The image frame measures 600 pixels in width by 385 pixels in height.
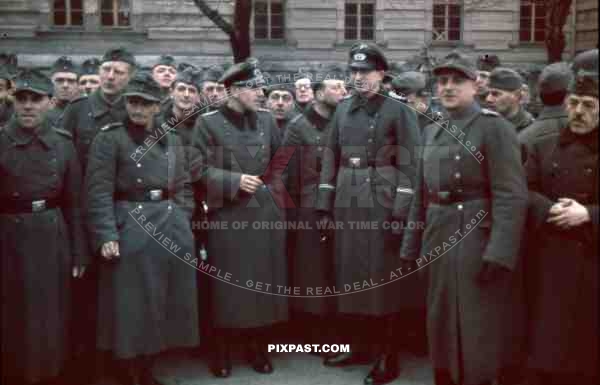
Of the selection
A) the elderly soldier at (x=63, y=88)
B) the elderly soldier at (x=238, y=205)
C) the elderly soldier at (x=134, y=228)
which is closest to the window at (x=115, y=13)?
the elderly soldier at (x=63, y=88)

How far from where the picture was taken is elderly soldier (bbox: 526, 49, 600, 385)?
14.4 feet

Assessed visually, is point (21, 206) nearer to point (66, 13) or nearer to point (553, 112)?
point (553, 112)

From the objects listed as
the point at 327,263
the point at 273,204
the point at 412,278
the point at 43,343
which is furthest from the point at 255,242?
the point at 43,343

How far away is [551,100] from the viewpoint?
15.9ft

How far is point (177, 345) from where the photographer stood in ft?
18.1

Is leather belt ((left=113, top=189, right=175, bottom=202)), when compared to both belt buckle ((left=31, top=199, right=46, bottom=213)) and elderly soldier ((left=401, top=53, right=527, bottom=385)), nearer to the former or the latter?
belt buckle ((left=31, top=199, right=46, bottom=213))

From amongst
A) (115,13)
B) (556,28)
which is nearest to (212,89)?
(556,28)

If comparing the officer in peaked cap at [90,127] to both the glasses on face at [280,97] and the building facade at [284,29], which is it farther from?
the building facade at [284,29]

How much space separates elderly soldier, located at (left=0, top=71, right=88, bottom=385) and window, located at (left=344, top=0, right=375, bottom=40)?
12537mm

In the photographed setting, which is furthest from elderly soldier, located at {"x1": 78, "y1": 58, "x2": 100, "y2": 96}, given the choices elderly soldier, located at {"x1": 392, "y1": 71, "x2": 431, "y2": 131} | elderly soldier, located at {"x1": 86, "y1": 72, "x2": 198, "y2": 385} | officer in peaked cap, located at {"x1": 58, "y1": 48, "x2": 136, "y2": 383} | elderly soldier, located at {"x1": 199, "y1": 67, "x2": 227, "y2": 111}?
elderly soldier, located at {"x1": 392, "y1": 71, "x2": 431, "y2": 131}

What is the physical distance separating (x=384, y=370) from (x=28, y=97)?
10.4 feet

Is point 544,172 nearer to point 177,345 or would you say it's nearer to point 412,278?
point 412,278

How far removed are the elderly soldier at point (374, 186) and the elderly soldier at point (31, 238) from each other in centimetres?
204

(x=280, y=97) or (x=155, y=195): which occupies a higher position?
(x=280, y=97)
